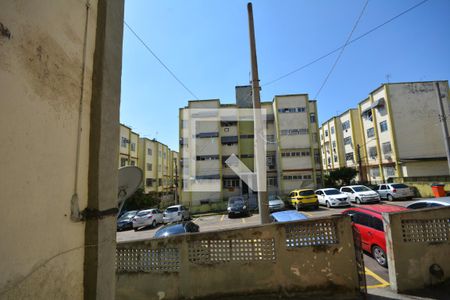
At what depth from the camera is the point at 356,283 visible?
4.04m

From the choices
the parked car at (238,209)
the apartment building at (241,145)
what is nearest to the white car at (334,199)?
the parked car at (238,209)

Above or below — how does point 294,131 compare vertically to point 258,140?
above

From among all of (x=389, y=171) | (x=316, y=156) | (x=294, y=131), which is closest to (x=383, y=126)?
(x=389, y=171)

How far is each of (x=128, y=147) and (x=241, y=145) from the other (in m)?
18.7

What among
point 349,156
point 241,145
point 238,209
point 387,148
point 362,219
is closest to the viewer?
point 362,219

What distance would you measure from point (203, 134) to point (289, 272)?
29309 millimetres

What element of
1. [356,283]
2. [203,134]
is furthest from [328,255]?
[203,134]

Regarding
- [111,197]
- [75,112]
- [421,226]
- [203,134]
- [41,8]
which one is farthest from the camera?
[203,134]

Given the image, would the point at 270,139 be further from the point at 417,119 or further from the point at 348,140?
the point at 417,119

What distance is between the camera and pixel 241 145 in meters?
33.6

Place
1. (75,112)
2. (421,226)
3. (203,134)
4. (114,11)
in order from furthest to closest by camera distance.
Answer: (203,134), (421,226), (114,11), (75,112)

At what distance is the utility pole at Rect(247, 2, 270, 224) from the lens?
5.82 m

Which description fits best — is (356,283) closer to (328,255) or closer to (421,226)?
(328,255)

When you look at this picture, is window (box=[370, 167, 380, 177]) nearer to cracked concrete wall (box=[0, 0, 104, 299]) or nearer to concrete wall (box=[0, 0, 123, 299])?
concrete wall (box=[0, 0, 123, 299])
